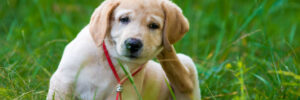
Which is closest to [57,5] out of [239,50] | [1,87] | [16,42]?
[16,42]

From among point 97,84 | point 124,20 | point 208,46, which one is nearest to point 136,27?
point 124,20

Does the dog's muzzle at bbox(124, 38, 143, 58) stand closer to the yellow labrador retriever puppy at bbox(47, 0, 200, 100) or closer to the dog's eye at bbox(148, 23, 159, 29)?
the yellow labrador retriever puppy at bbox(47, 0, 200, 100)

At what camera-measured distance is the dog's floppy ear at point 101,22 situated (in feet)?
12.7

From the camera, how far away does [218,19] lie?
28.8ft

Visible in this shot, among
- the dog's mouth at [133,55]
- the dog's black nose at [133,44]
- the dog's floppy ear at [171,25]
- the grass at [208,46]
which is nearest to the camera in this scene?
the dog's black nose at [133,44]

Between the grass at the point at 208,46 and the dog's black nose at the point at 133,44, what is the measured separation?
79 cm

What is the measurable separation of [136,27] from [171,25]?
1.19ft

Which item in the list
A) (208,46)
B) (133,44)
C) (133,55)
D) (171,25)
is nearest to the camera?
(133,44)

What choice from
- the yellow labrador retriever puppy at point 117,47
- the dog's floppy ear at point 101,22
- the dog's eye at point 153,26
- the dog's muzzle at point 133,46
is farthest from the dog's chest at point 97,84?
the dog's eye at point 153,26

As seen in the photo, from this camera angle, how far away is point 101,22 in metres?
3.91

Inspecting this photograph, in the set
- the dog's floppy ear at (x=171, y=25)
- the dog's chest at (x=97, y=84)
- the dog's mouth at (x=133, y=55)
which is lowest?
the dog's chest at (x=97, y=84)

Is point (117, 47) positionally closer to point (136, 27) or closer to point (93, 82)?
point (136, 27)

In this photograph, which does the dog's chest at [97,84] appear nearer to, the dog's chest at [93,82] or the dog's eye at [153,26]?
the dog's chest at [93,82]

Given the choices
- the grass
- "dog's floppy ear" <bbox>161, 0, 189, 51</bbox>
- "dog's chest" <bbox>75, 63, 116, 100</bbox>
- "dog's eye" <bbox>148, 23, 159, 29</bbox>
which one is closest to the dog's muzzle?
"dog's eye" <bbox>148, 23, 159, 29</bbox>
